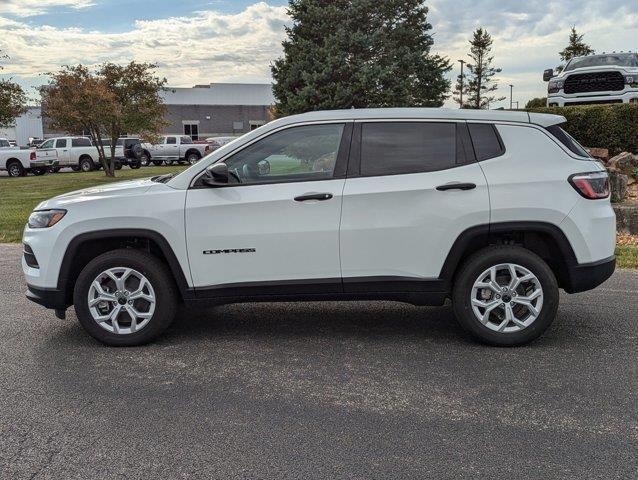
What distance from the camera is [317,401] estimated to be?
386 centimetres

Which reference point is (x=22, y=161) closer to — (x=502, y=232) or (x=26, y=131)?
(x=502, y=232)

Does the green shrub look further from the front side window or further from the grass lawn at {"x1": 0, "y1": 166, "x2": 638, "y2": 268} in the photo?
the front side window

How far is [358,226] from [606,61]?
12944 millimetres

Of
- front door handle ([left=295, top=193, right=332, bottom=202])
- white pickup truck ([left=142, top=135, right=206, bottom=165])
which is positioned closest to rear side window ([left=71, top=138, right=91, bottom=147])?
white pickup truck ([left=142, top=135, right=206, bottom=165])

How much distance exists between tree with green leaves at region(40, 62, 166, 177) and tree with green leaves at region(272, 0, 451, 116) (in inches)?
285

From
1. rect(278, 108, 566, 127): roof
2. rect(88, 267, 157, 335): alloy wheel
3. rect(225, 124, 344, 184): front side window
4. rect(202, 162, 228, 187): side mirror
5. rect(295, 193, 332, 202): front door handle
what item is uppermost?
rect(278, 108, 566, 127): roof

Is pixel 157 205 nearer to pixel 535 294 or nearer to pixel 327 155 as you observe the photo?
pixel 327 155

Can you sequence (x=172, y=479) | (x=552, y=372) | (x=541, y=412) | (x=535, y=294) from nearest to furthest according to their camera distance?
(x=172, y=479) → (x=541, y=412) → (x=552, y=372) → (x=535, y=294)

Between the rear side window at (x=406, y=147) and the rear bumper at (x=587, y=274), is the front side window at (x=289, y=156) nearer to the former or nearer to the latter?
the rear side window at (x=406, y=147)

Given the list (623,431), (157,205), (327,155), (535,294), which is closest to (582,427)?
(623,431)

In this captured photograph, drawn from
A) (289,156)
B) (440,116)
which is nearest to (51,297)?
(289,156)

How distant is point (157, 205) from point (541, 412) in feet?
10.1

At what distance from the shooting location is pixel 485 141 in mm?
4781

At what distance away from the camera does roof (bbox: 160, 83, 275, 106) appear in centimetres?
6141
